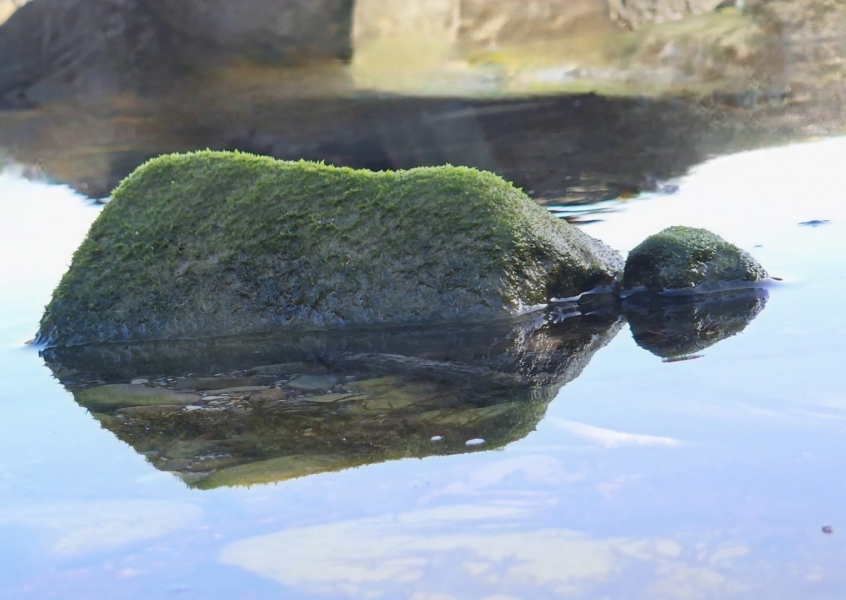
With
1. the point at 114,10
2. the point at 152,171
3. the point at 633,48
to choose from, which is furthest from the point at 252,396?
the point at 114,10

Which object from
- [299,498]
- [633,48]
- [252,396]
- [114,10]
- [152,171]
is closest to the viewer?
[299,498]

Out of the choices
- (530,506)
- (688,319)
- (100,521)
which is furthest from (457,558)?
(688,319)

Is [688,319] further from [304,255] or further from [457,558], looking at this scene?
[457,558]

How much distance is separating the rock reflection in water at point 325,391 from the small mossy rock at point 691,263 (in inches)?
16.5

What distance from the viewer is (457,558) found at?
3.09 metres

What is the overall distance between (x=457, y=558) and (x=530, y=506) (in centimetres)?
42

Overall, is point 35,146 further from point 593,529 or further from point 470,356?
point 593,529

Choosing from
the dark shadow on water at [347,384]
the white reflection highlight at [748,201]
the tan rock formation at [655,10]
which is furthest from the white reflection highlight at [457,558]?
the tan rock formation at [655,10]

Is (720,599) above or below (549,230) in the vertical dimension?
below

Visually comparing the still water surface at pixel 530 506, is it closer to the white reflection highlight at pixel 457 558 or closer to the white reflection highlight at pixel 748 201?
the white reflection highlight at pixel 457 558

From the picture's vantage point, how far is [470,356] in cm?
523

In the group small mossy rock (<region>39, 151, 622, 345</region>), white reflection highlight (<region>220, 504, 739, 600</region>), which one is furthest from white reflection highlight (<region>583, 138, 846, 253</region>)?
white reflection highlight (<region>220, 504, 739, 600</region>)

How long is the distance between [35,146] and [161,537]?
44.6 feet

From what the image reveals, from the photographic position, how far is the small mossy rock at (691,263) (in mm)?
6191
